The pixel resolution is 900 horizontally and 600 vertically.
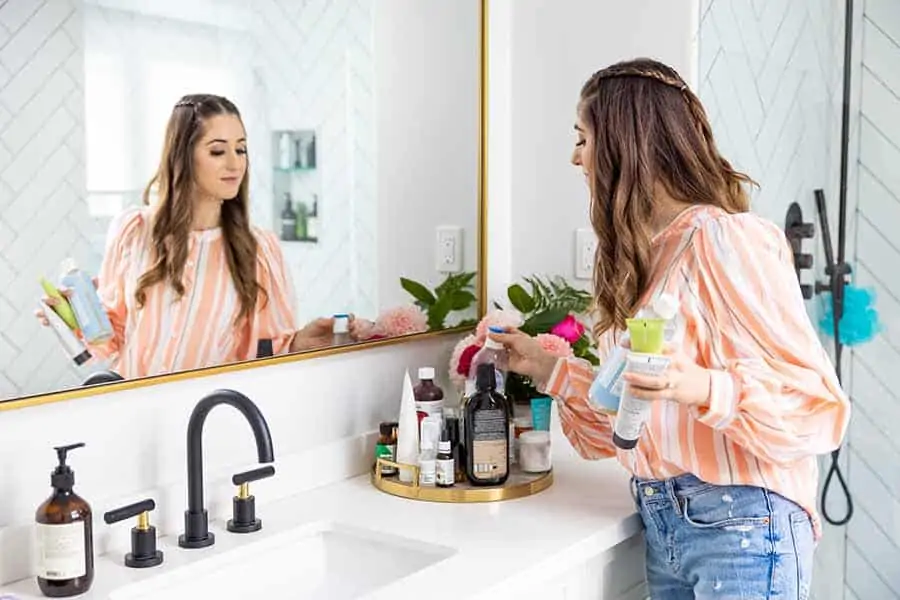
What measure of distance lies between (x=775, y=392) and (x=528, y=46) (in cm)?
115

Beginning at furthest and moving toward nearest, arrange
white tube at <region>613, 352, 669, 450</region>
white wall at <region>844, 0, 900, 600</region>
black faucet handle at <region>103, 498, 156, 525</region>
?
white wall at <region>844, 0, 900, 600</region> < black faucet handle at <region>103, 498, 156, 525</region> < white tube at <region>613, 352, 669, 450</region>

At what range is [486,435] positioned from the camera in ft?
6.67

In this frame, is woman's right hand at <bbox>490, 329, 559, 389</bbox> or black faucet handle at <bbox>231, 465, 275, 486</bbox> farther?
woman's right hand at <bbox>490, 329, 559, 389</bbox>

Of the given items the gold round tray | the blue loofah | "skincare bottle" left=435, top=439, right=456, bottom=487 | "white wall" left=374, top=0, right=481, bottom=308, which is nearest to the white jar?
the gold round tray

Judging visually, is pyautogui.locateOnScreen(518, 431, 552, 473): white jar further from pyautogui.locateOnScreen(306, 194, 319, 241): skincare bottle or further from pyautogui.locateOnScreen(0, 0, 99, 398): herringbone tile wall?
pyautogui.locateOnScreen(0, 0, 99, 398): herringbone tile wall

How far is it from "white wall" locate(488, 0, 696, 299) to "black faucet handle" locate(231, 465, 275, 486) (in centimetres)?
84

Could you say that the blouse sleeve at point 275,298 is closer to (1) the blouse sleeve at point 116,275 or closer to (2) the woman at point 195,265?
(2) the woman at point 195,265

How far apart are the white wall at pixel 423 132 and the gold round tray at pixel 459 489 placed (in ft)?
1.11

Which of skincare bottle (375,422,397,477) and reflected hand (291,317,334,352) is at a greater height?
reflected hand (291,317,334,352)

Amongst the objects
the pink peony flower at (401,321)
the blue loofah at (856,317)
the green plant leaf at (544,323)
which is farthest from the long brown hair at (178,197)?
the blue loofah at (856,317)

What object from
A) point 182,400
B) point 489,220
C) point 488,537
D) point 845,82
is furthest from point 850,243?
point 182,400

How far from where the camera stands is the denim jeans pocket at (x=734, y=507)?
66.7 inches

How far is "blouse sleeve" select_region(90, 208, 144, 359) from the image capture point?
5.62ft

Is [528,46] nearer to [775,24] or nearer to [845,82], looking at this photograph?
[775,24]
